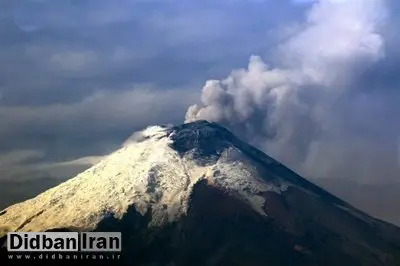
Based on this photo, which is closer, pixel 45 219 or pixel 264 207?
pixel 45 219

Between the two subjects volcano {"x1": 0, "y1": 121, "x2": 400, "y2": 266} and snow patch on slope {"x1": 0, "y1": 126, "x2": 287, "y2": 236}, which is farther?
snow patch on slope {"x1": 0, "y1": 126, "x2": 287, "y2": 236}

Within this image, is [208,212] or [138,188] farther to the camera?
[138,188]

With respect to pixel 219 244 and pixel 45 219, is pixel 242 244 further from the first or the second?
pixel 45 219

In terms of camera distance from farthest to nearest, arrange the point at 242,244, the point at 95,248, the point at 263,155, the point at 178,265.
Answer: the point at 263,155, the point at 242,244, the point at 178,265, the point at 95,248

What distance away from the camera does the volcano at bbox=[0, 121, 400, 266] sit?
3130 inches

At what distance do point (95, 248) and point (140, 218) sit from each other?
2338 centimetres

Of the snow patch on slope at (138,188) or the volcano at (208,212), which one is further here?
the snow patch on slope at (138,188)

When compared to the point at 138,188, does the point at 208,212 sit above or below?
below

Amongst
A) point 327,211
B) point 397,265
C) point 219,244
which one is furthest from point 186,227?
point 397,265

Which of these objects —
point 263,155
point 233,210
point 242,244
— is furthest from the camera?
point 263,155

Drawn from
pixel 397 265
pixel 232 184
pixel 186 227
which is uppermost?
pixel 232 184

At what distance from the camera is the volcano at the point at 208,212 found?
79500 millimetres

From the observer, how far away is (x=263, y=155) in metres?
97.9

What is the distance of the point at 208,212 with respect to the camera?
8688 centimetres
